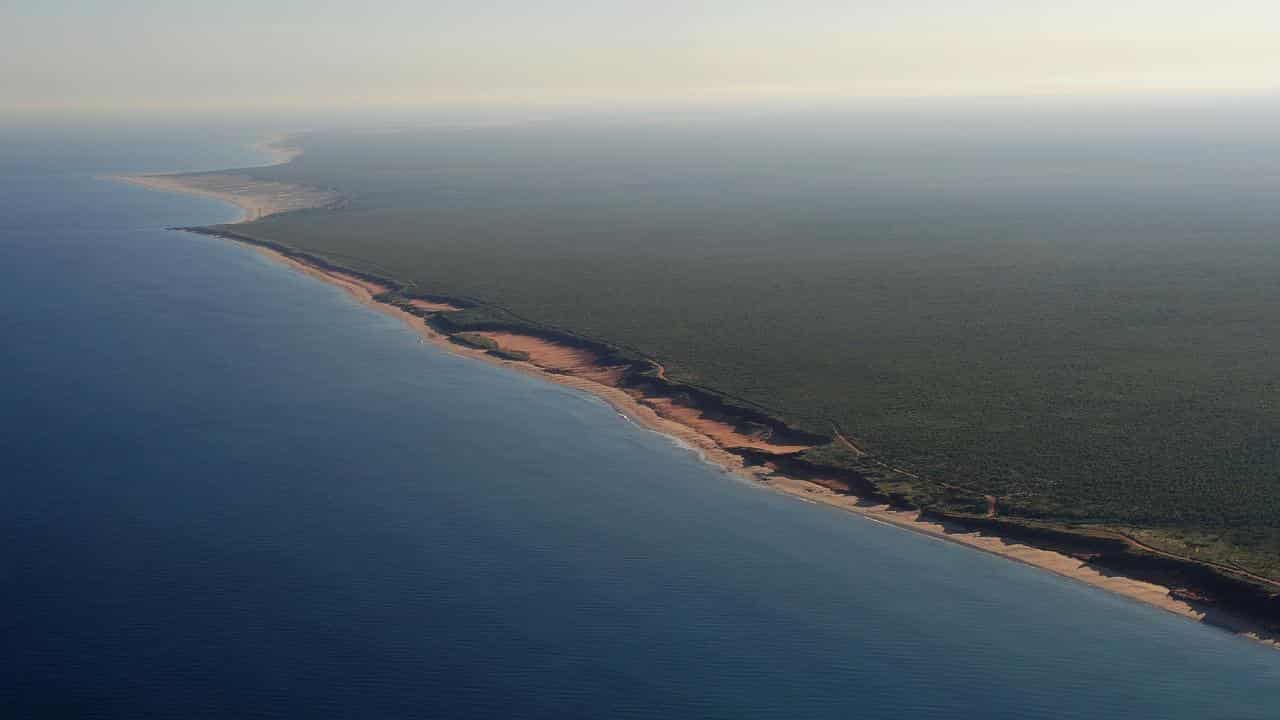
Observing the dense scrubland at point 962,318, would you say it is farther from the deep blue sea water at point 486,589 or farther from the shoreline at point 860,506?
the deep blue sea water at point 486,589

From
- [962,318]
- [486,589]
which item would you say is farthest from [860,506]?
[962,318]

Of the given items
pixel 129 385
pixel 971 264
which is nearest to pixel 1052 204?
pixel 971 264

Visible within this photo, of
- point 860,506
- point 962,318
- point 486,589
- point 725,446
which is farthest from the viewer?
point 962,318

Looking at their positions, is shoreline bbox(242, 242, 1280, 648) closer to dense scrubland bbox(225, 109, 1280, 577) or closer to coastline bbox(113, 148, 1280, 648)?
coastline bbox(113, 148, 1280, 648)

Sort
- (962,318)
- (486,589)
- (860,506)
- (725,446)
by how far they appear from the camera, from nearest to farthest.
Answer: (486,589)
(860,506)
(725,446)
(962,318)

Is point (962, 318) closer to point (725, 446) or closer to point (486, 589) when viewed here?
point (725, 446)

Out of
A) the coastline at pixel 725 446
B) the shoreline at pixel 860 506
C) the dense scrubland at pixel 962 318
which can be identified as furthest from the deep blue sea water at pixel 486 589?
the dense scrubland at pixel 962 318

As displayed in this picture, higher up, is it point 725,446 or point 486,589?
point 725,446
